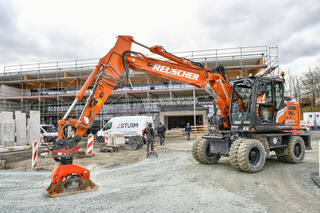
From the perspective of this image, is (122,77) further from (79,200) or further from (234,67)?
(234,67)

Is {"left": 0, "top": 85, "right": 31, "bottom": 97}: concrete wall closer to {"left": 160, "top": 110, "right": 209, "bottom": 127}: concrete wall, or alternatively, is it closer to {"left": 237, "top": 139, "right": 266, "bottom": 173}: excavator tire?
{"left": 160, "top": 110, "right": 209, "bottom": 127}: concrete wall

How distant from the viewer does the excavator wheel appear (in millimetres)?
5230

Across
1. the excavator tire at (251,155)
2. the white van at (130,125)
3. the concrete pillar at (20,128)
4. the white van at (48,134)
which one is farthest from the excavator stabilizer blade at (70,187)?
the white van at (48,134)

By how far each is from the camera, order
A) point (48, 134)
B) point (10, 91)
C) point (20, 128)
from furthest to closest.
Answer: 1. point (10, 91)
2. point (48, 134)
3. point (20, 128)

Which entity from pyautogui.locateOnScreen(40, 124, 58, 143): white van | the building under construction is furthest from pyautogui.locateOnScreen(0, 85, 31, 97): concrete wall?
pyautogui.locateOnScreen(40, 124, 58, 143): white van

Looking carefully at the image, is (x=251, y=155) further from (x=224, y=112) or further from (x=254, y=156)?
(x=224, y=112)

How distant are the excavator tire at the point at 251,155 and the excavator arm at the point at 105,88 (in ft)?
4.80

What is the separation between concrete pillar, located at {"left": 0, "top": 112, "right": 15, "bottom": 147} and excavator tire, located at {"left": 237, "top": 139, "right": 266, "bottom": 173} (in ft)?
43.8

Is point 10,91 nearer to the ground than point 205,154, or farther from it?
farther from it

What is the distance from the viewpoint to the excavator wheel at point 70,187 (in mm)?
5230

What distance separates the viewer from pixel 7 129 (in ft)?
45.8

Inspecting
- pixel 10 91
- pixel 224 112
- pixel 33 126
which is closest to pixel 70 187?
pixel 224 112

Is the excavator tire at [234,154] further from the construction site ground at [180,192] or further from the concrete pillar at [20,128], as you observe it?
the concrete pillar at [20,128]

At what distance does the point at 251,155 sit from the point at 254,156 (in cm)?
20
